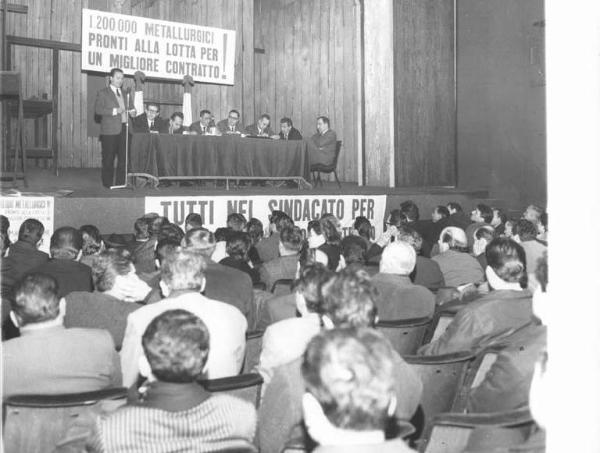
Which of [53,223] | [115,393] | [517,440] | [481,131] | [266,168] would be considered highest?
[481,131]

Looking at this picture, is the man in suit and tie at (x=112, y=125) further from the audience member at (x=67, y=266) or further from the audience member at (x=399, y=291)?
the audience member at (x=399, y=291)

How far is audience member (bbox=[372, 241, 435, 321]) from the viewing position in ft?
10.8

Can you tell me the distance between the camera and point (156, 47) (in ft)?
32.4

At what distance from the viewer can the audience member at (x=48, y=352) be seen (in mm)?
2086

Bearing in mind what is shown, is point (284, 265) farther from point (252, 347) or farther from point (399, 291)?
point (252, 347)

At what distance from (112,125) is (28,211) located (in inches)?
76.6

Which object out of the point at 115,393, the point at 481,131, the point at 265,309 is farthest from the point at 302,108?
the point at 115,393

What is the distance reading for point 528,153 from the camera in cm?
914

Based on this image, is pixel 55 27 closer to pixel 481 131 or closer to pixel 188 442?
pixel 481 131

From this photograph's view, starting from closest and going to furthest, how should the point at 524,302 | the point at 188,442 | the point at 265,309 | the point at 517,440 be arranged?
the point at 188,442 < the point at 517,440 < the point at 524,302 < the point at 265,309

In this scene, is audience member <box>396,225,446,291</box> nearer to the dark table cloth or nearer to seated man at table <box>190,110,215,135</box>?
the dark table cloth

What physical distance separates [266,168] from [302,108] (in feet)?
11.7

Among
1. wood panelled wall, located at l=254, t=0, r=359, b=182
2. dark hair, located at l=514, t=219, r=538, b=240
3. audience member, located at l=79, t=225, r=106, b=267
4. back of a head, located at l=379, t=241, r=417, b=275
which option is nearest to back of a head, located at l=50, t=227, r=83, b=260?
audience member, located at l=79, t=225, r=106, b=267

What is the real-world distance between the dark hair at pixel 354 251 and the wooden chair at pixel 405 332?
4.77 feet
